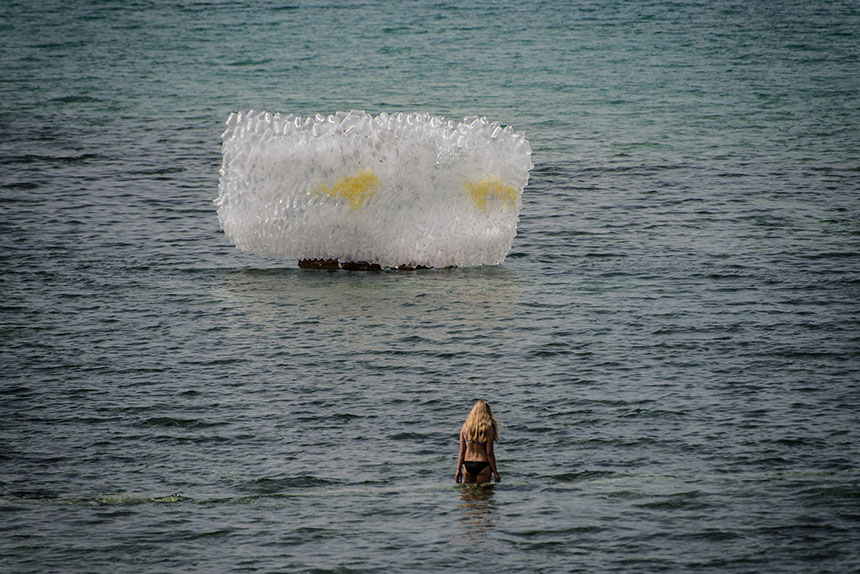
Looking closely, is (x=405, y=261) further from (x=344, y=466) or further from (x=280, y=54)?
(x=280, y=54)

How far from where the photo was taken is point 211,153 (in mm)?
44750

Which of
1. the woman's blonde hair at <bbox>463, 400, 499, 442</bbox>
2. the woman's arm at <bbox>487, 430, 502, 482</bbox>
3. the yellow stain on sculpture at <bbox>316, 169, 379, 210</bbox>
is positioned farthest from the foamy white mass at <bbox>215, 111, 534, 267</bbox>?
the woman's arm at <bbox>487, 430, 502, 482</bbox>

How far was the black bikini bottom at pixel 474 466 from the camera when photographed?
17.8 m

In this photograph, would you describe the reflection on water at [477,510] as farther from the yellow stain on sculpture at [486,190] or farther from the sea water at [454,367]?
the yellow stain on sculpture at [486,190]

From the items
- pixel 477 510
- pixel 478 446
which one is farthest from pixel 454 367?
pixel 477 510

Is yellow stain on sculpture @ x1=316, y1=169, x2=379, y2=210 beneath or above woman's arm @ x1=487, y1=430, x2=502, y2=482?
above

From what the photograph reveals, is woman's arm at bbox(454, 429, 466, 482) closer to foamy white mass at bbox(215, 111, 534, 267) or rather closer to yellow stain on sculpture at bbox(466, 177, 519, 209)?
foamy white mass at bbox(215, 111, 534, 267)

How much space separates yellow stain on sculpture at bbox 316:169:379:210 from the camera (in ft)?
91.8

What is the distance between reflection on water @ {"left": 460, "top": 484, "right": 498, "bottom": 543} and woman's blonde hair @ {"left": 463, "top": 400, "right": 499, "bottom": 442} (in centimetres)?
74

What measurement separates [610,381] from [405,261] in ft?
26.5

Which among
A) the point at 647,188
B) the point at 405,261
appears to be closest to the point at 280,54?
the point at 647,188

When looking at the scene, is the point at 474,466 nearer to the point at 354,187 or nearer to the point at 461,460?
the point at 461,460

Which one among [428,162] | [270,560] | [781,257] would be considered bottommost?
[270,560]

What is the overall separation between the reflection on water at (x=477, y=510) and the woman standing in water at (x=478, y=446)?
182 mm
